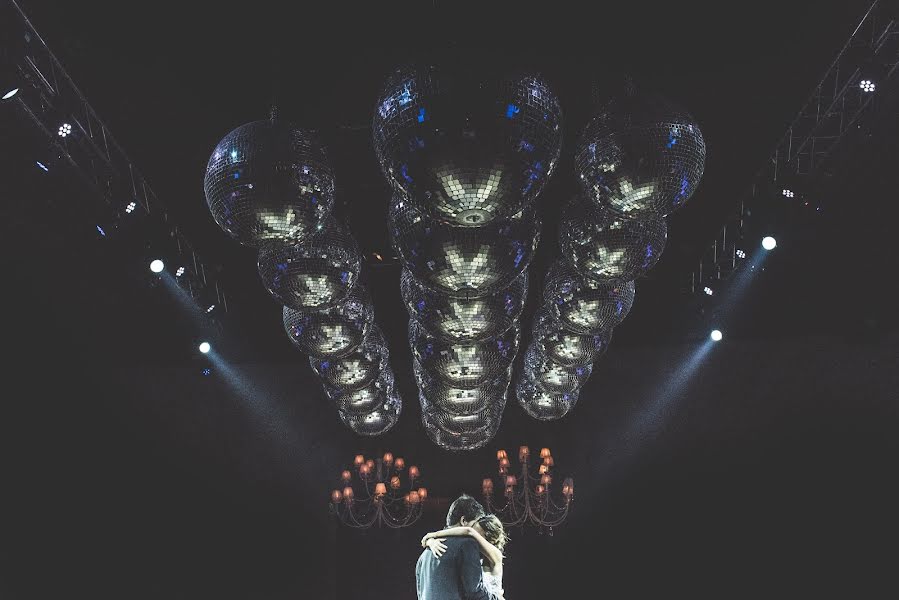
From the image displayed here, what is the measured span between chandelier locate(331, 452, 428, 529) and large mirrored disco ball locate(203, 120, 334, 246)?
654 centimetres

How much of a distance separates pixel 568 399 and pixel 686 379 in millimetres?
4197

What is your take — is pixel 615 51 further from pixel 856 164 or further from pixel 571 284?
pixel 856 164

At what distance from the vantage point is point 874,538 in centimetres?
680

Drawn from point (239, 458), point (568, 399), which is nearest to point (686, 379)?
point (568, 399)

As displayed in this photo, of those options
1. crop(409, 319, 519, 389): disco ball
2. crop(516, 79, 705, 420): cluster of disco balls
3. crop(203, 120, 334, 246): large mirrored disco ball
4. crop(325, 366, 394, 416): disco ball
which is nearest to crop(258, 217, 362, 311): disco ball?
crop(203, 120, 334, 246): large mirrored disco ball

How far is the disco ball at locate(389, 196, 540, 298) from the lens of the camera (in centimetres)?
189

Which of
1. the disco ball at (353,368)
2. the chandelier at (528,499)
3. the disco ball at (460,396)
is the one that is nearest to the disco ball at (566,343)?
the disco ball at (460,396)

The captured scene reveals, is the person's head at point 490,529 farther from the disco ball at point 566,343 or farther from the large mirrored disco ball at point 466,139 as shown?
the large mirrored disco ball at point 466,139

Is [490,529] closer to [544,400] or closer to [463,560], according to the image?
[463,560]

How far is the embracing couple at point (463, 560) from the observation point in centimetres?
267

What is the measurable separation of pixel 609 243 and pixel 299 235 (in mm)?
1021

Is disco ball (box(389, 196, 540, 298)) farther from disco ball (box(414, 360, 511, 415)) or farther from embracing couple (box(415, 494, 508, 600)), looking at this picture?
disco ball (box(414, 360, 511, 415))

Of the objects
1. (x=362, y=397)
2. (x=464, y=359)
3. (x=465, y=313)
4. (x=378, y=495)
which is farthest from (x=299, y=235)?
(x=378, y=495)

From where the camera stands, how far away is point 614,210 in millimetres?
1945
